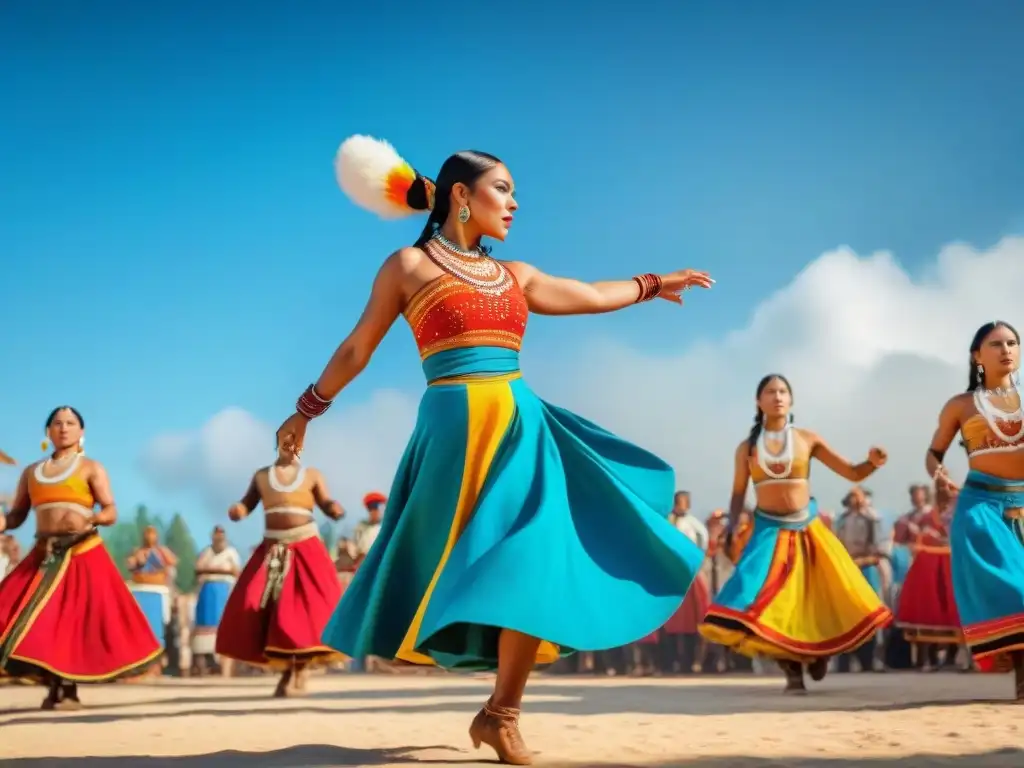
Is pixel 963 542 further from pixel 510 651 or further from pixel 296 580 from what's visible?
pixel 296 580

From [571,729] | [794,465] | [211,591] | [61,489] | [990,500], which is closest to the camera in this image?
[571,729]

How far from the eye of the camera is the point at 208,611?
15961 mm

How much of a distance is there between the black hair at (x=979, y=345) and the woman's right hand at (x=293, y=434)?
14.9ft

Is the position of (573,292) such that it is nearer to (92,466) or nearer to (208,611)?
(92,466)

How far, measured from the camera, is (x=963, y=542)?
7109 millimetres

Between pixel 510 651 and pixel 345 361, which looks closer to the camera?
pixel 510 651

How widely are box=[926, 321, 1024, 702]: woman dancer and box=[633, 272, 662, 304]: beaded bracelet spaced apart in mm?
3031

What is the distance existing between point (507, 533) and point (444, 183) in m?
1.49

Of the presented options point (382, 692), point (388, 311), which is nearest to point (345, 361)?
point (388, 311)

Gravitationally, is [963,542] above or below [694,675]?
above

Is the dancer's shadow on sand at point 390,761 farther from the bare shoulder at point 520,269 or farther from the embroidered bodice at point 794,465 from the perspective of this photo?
the embroidered bodice at point 794,465

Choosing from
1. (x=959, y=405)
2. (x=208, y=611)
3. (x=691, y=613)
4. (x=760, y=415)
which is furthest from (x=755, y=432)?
(x=208, y=611)

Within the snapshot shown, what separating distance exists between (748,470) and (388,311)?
512 centimetres

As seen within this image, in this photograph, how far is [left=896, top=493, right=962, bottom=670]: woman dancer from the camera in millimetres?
12172
